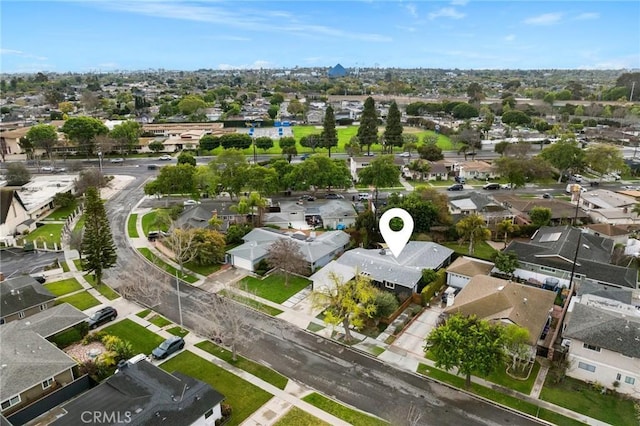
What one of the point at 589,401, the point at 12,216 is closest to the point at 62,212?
the point at 12,216

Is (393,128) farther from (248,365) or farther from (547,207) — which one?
(248,365)

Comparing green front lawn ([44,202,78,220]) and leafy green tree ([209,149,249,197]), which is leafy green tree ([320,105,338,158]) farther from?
green front lawn ([44,202,78,220])

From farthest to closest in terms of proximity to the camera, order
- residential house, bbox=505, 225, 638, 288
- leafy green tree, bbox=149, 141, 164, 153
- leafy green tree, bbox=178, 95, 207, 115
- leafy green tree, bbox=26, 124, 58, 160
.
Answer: leafy green tree, bbox=178, 95, 207, 115 < leafy green tree, bbox=149, 141, 164, 153 < leafy green tree, bbox=26, 124, 58, 160 < residential house, bbox=505, 225, 638, 288

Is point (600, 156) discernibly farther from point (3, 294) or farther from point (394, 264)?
point (3, 294)

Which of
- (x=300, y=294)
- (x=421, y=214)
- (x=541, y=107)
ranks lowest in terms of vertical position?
(x=300, y=294)

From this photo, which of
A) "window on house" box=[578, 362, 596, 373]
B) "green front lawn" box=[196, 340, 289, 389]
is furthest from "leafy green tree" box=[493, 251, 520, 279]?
"green front lawn" box=[196, 340, 289, 389]

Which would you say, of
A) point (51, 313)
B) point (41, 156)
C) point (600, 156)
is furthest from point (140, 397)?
point (41, 156)
